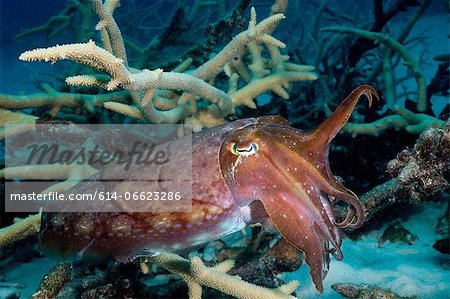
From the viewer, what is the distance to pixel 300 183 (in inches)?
75.5

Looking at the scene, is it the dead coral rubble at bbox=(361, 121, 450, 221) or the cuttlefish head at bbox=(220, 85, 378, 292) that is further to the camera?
the dead coral rubble at bbox=(361, 121, 450, 221)

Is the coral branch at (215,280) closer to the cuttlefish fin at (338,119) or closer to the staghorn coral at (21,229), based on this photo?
the cuttlefish fin at (338,119)

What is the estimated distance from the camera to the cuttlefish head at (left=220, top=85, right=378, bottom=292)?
1.90 metres

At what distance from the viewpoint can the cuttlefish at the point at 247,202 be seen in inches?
75.2

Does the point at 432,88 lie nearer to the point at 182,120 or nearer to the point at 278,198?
the point at 182,120

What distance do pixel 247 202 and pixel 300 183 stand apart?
38 centimetres

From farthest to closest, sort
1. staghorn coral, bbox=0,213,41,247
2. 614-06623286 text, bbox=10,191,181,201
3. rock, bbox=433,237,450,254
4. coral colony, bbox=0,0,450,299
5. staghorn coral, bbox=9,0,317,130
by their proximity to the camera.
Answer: rock, bbox=433,237,450,254
staghorn coral, bbox=0,213,41,247
staghorn coral, bbox=9,0,317,130
614-06623286 text, bbox=10,191,181,201
coral colony, bbox=0,0,450,299

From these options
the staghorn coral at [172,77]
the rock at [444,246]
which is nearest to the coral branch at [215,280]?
the staghorn coral at [172,77]

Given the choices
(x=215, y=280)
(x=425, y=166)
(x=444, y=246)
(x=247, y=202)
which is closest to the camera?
(x=247, y=202)

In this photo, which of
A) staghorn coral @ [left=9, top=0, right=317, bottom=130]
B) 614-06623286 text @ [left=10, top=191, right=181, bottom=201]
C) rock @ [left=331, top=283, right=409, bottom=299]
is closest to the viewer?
614-06623286 text @ [left=10, top=191, right=181, bottom=201]

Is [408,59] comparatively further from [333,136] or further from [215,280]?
[215,280]

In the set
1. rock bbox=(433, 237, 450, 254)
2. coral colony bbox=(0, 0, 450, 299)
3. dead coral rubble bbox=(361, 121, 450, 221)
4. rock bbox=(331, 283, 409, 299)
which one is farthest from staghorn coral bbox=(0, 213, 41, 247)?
rock bbox=(433, 237, 450, 254)

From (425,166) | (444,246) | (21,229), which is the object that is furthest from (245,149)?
(444,246)

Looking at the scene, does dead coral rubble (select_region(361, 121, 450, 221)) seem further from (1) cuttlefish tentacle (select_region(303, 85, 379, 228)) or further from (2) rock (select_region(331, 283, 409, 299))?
(1) cuttlefish tentacle (select_region(303, 85, 379, 228))
